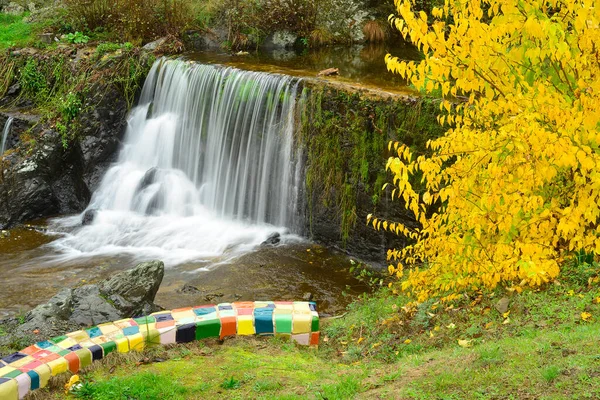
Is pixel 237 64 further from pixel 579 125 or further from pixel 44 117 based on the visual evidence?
pixel 579 125

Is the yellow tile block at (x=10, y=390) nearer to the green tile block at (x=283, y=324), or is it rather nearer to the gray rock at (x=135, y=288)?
the gray rock at (x=135, y=288)

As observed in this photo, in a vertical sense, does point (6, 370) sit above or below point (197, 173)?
below

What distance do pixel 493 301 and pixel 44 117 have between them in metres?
10.2

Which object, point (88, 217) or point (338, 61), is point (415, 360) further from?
point (338, 61)

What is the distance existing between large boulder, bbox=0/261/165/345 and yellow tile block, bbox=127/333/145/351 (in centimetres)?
94

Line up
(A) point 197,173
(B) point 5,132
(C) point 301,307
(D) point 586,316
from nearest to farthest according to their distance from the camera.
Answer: (D) point 586,316
(C) point 301,307
(A) point 197,173
(B) point 5,132

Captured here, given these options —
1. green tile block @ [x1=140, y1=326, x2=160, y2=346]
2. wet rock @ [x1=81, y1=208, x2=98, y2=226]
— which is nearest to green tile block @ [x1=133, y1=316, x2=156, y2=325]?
green tile block @ [x1=140, y1=326, x2=160, y2=346]

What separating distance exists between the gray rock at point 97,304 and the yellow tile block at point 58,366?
A: 3.15 ft

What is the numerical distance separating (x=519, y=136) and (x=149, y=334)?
3.55m

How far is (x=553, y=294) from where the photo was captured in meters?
5.60

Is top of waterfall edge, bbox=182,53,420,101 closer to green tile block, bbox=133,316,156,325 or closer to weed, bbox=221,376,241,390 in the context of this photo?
green tile block, bbox=133,316,156,325

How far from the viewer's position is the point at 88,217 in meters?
11.7

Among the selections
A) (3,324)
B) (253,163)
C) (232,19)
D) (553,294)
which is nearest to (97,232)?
(253,163)

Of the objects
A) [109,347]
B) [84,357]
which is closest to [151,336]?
[109,347]
